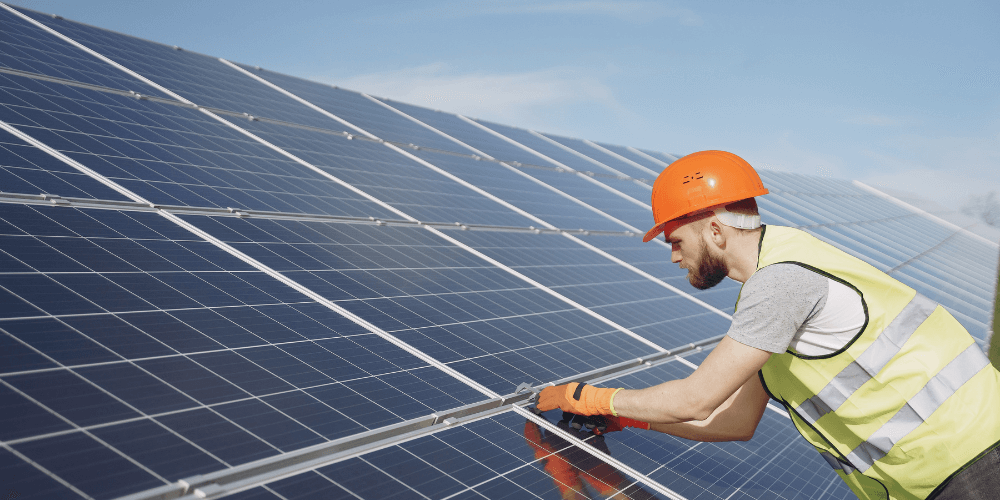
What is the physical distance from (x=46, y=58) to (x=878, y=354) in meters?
8.99

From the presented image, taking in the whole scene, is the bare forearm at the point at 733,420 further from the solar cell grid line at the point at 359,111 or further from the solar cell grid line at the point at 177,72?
the solar cell grid line at the point at 359,111

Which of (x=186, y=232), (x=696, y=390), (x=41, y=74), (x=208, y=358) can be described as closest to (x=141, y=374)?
(x=208, y=358)

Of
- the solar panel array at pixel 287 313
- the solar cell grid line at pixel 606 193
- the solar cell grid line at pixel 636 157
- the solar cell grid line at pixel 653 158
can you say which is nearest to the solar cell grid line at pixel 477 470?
the solar panel array at pixel 287 313

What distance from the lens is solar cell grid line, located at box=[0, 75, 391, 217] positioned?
6442 millimetres

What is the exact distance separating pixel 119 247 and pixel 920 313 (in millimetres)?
4764

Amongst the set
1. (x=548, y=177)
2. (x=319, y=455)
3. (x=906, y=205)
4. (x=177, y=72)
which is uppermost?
(x=177, y=72)

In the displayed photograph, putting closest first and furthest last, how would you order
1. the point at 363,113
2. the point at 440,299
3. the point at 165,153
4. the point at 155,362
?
the point at 155,362, the point at 440,299, the point at 165,153, the point at 363,113

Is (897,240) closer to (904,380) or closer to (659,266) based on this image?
(659,266)

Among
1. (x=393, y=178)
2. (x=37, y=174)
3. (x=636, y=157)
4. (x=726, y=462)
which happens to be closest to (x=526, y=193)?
(x=393, y=178)

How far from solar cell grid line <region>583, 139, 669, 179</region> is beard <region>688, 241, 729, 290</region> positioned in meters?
17.0

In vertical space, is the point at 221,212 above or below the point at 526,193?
above

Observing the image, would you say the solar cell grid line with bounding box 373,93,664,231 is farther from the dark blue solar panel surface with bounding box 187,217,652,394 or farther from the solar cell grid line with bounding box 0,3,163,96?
the solar cell grid line with bounding box 0,3,163,96

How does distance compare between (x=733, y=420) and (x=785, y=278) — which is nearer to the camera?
(x=785, y=278)

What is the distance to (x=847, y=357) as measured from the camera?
3793 millimetres
